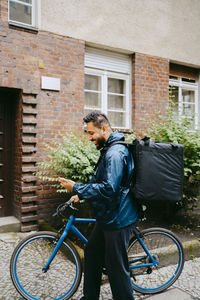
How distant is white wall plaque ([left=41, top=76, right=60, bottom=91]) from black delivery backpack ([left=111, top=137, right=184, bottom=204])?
331 cm

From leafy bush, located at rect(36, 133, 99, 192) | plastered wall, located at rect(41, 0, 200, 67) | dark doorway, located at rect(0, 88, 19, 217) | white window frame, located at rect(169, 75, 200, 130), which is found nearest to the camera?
leafy bush, located at rect(36, 133, 99, 192)

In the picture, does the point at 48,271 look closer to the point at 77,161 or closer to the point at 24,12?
the point at 77,161

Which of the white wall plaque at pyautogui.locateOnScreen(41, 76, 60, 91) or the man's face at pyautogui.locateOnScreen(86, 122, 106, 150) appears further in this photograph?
the white wall plaque at pyautogui.locateOnScreen(41, 76, 60, 91)

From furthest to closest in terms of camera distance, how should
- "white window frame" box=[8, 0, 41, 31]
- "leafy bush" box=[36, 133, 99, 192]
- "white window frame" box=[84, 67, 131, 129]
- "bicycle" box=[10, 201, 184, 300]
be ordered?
1. "white window frame" box=[84, 67, 131, 129]
2. "white window frame" box=[8, 0, 41, 31]
3. "leafy bush" box=[36, 133, 99, 192]
4. "bicycle" box=[10, 201, 184, 300]

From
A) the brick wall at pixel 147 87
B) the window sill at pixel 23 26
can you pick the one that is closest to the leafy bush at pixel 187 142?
the brick wall at pixel 147 87

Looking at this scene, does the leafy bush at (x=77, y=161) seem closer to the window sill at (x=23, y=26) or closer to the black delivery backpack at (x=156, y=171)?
the black delivery backpack at (x=156, y=171)

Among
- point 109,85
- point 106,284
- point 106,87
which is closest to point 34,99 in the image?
point 106,87

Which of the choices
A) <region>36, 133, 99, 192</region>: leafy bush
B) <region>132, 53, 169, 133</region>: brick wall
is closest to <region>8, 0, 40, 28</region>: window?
<region>132, 53, 169, 133</region>: brick wall

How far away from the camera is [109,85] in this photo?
6.85 meters

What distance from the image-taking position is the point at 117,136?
8.60 feet

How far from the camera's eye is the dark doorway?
552 cm

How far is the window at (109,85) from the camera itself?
6473 millimetres

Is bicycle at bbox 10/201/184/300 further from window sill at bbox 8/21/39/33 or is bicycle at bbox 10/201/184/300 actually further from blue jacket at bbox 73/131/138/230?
window sill at bbox 8/21/39/33

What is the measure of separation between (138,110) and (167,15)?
2705mm
